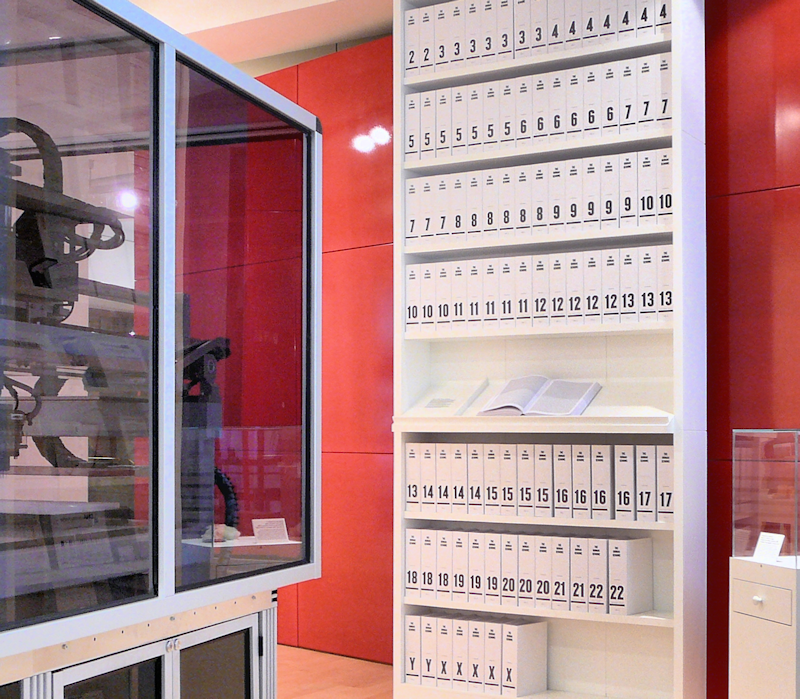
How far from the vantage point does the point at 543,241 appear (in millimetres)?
3395

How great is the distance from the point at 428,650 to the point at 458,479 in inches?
25.9

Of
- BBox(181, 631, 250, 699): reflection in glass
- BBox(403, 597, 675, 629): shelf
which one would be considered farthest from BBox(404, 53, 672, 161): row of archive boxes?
BBox(181, 631, 250, 699): reflection in glass

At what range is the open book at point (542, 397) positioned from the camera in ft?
10.8

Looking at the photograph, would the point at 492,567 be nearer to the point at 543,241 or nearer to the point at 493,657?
the point at 493,657

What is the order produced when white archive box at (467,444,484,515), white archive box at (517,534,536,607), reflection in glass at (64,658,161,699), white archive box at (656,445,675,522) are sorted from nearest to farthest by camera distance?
reflection in glass at (64,658,161,699) → white archive box at (656,445,675,522) → white archive box at (517,534,536,607) → white archive box at (467,444,484,515)

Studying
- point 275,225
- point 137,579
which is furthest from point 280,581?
point 275,225

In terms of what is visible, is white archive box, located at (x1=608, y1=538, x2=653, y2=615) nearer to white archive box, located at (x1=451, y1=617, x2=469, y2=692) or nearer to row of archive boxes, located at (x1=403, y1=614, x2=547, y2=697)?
row of archive boxes, located at (x1=403, y1=614, x2=547, y2=697)

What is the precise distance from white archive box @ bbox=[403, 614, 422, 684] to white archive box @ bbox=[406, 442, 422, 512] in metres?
0.42

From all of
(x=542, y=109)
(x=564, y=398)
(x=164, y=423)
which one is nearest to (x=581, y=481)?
(x=564, y=398)

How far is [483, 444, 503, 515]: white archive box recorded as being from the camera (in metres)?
3.42

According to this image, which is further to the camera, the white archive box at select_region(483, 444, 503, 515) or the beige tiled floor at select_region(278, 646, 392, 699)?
the beige tiled floor at select_region(278, 646, 392, 699)

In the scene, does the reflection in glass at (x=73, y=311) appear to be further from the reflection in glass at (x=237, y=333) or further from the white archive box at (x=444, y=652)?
the white archive box at (x=444, y=652)

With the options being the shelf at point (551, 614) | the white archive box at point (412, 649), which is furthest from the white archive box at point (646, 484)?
the white archive box at point (412, 649)

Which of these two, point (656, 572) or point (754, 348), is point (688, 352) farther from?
point (656, 572)
